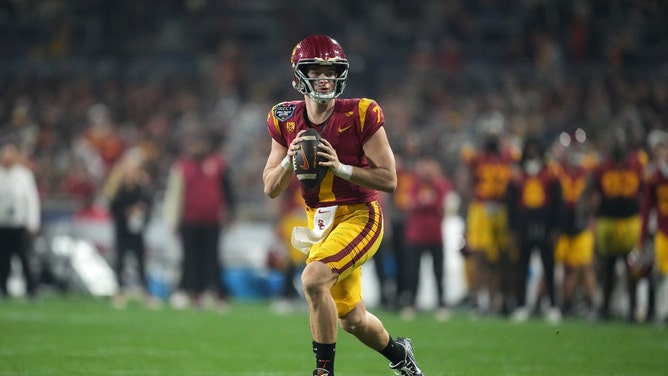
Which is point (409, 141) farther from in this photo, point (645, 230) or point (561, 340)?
point (561, 340)

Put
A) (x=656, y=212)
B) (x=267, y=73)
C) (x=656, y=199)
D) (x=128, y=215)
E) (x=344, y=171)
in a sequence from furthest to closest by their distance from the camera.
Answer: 1. (x=267, y=73)
2. (x=128, y=215)
3. (x=656, y=212)
4. (x=656, y=199)
5. (x=344, y=171)

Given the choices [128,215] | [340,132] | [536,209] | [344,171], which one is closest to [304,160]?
[344,171]

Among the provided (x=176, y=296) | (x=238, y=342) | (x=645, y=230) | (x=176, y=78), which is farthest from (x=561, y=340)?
(x=176, y=78)

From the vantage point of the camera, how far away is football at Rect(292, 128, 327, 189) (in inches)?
236

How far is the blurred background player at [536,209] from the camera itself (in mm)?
13375

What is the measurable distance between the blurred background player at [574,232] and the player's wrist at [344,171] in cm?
781

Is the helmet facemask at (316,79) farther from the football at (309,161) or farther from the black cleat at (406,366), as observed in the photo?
the black cleat at (406,366)

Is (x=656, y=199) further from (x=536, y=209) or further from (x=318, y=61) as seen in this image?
(x=318, y=61)

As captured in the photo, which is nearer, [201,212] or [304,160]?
[304,160]

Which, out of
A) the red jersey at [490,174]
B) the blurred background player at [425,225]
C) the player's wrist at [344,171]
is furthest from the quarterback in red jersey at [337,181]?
the blurred background player at [425,225]

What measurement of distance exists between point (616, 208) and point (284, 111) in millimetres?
7529

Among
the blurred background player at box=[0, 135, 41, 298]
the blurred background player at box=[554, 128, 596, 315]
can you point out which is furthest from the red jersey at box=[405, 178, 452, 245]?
the blurred background player at box=[0, 135, 41, 298]

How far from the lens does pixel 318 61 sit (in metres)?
6.27

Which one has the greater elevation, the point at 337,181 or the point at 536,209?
the point at 337,181
